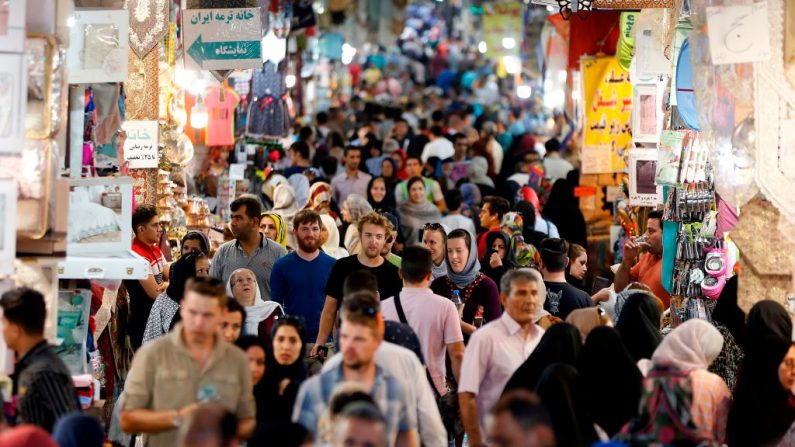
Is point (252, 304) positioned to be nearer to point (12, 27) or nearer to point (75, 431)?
point (12, 27)

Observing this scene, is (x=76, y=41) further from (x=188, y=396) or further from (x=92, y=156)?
(x=188, y=396)

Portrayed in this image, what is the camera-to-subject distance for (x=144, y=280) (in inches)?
405

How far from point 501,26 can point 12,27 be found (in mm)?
21945

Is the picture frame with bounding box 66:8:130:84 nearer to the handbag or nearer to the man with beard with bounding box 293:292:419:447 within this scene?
the handbag

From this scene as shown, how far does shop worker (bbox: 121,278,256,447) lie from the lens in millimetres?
6469

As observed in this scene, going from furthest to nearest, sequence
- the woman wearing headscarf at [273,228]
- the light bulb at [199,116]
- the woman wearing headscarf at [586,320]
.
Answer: the light bulb at [199,116]
the woman wearing headscarf at [273,228]
the woman wearing headscarf at [586,320]

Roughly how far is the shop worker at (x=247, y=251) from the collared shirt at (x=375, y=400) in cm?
386

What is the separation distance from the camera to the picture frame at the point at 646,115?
1362cm

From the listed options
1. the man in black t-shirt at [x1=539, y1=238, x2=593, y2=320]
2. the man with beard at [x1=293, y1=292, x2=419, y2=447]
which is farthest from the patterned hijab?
the man with beard at [x1=293, y1=292, x2=419, y2=447]

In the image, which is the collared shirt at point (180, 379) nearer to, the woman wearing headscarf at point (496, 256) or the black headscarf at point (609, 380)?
the black headscarf at point (609, 380)

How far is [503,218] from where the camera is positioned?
41.7 feet

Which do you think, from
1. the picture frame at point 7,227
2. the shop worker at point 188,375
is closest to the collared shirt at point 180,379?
the shop worker at point 188,375

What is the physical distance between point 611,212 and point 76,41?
8.26 m

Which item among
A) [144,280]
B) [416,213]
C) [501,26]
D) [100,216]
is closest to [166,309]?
[100,216]
